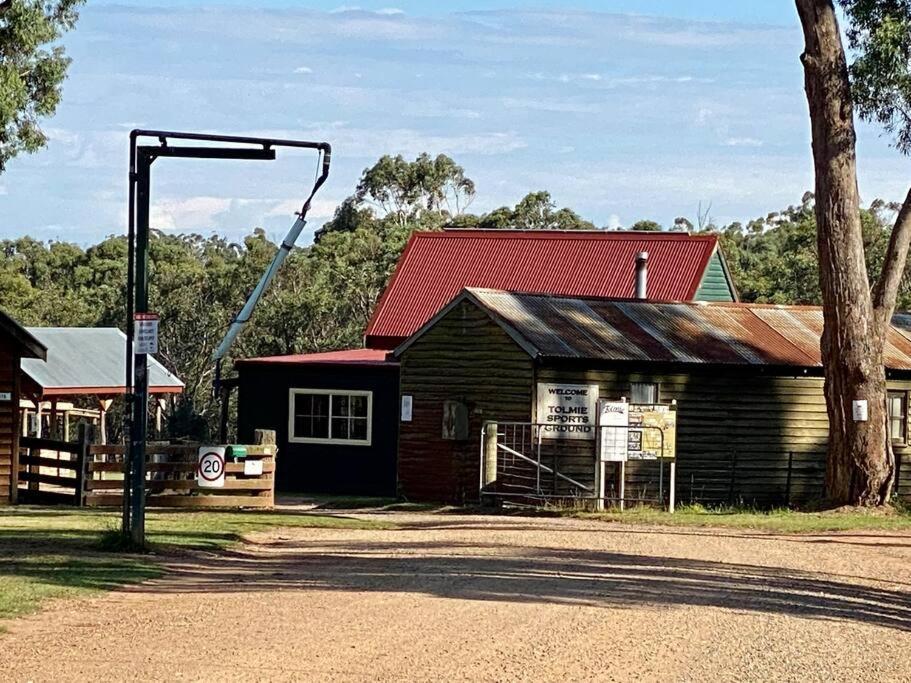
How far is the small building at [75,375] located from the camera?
35.9m

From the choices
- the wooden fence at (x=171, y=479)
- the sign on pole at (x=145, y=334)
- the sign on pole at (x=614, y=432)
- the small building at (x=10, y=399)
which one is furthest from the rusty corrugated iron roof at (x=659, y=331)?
the sign on pole at (x=145, y=334)

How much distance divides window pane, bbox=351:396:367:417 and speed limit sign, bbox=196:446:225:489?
35.0 ft

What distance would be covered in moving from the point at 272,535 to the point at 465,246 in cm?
2388

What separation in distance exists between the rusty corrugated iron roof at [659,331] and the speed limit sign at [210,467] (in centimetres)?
702

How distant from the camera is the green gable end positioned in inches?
1645

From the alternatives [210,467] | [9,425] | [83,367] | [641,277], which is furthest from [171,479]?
[641,277]

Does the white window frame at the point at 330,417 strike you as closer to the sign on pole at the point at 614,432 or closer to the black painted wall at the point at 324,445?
the black painted wall at the point at 324,445

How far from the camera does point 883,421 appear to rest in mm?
26000

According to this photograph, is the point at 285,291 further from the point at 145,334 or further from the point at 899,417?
the point at 145,334

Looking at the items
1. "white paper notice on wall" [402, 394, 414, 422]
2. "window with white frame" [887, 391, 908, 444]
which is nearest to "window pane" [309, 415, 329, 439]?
"white paper notice on wall" [402, 394, 414, 422]

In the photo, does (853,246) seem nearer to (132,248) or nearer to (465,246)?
(132,248)

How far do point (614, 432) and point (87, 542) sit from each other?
441 inches

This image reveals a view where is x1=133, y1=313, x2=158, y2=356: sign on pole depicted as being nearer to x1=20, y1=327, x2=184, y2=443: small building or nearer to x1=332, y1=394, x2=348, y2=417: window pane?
x1=20, y1=327, x2=184, y2=443: small building

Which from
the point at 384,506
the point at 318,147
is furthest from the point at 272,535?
Answer: the point at 384,506
